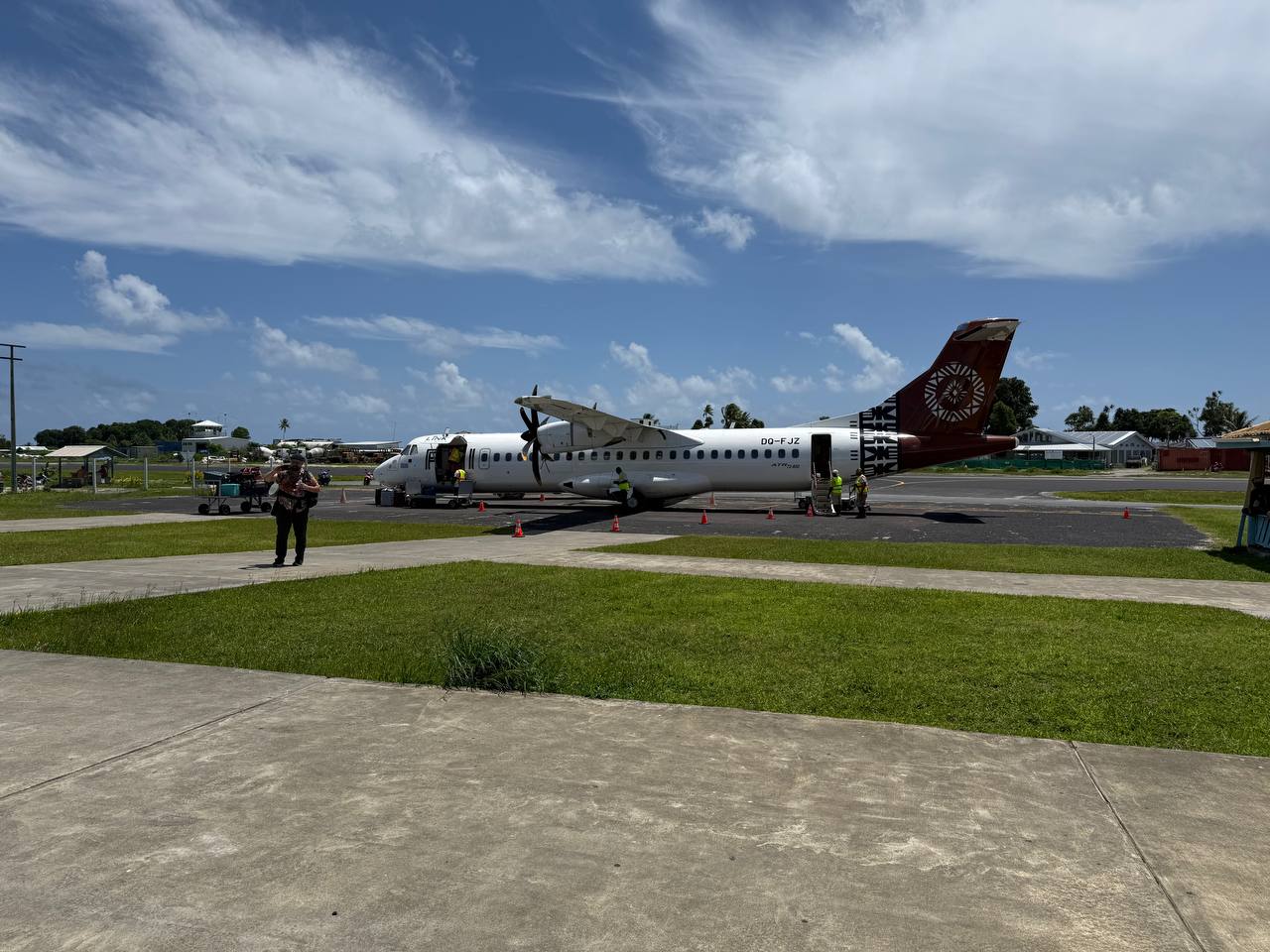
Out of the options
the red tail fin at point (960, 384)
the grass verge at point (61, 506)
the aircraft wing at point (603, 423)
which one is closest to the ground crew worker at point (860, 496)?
the red tail fin at point (960, 384)

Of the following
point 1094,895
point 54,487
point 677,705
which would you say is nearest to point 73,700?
point 677,705

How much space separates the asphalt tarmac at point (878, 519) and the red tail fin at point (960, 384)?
3.33 metres

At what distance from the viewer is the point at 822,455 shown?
2884 centimetres

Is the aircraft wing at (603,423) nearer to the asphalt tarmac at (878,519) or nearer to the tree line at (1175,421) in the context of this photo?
the asphalt tarmac at (878,519)

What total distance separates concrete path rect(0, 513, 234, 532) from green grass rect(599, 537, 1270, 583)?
16017 mm

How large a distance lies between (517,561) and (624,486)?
1536 centimetres

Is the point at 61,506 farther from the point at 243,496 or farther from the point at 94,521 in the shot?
the point at 94,521

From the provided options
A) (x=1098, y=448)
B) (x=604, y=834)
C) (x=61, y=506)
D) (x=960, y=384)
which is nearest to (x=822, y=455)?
(x=960, y=384)

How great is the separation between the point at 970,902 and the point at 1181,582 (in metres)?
11.7

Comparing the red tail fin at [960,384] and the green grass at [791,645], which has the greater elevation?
the red tail fin at [960,384]

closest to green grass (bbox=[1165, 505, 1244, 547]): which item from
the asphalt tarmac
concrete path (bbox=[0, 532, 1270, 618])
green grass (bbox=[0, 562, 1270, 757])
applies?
the asphalt tarmac

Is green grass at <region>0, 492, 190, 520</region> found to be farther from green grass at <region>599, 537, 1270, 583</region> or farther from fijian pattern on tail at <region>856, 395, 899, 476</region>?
fijian pattern on tail at <region>856, 395, 899, 476</region>

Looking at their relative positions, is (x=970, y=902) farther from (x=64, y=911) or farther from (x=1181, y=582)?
(x=1181, y=582)

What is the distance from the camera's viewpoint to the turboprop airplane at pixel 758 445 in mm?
27391
